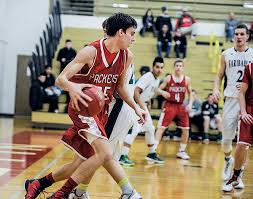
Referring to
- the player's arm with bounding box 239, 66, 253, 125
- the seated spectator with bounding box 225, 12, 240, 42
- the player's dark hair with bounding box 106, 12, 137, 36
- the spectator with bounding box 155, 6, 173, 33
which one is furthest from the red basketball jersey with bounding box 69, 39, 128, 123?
the seated spectator with bounding box 225, 12, 240, 42

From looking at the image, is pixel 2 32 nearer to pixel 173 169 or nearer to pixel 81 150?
pixel 173 169

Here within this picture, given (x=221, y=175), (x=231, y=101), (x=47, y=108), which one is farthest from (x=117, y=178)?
(x=47, y=108)

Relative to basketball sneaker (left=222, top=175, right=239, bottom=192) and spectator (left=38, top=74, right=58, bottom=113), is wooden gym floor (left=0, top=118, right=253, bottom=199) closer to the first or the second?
basketball sneaker (left=222, top=175, right=239, bottom=192)

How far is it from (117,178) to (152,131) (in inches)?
161

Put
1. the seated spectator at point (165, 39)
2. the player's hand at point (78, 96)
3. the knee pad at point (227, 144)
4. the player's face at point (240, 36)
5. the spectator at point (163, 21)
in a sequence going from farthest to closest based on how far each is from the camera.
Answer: the spectator at point (163, 21) → the seated spectator at point (165, 39) → the knee pad at point (227, 144) → the player's face at point (240, 36) → the player's hand at point (78, 96)

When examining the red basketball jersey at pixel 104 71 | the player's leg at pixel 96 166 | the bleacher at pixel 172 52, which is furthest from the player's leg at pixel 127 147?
the bleacher at pixel 172 52

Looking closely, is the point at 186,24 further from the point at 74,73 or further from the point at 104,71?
the point at 74,73

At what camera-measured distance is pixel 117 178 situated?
14.6 ft

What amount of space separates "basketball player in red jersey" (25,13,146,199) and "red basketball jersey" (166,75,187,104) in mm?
4841

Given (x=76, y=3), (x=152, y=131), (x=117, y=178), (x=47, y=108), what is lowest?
(x=47, y=108)

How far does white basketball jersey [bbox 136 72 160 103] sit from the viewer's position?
27.0ft

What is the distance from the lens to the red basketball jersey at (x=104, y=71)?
4441 mm

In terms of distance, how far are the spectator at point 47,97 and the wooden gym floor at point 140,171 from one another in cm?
267

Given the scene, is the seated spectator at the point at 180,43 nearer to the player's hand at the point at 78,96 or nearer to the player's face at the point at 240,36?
the player's face at the point at 240,36
